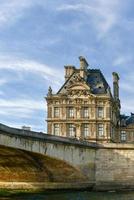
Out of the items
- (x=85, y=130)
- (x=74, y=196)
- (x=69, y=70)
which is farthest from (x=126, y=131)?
(x=74, y=196)

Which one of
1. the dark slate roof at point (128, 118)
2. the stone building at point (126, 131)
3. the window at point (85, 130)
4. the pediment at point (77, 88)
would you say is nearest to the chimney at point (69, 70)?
the pediment at point (77, 88)

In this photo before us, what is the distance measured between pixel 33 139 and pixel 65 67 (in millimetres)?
41902

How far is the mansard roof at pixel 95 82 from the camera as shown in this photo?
8094 cm

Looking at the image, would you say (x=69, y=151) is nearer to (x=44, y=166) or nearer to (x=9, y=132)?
(x=44, y=166)

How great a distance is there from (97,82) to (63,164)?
3635cm

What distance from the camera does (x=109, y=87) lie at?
8431 cm

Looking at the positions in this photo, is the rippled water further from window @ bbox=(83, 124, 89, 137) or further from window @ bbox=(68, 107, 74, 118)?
window @ bbox=(68, 107, 74, 118)

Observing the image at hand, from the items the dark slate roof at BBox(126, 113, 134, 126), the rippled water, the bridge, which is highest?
the dark slate roof at BBox(126, 113, 134, 126)

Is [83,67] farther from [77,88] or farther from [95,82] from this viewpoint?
[77,88]

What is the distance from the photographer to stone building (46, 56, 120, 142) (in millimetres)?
78562

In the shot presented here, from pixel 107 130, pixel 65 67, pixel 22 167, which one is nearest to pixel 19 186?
pixel 22 167

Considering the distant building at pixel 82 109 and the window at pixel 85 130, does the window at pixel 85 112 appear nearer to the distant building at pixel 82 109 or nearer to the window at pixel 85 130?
the distant building at pixel 82 109

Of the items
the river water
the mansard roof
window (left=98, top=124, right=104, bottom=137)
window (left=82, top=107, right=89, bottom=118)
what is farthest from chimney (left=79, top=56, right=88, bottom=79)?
the river water

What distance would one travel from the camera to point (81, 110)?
79.5 metres
